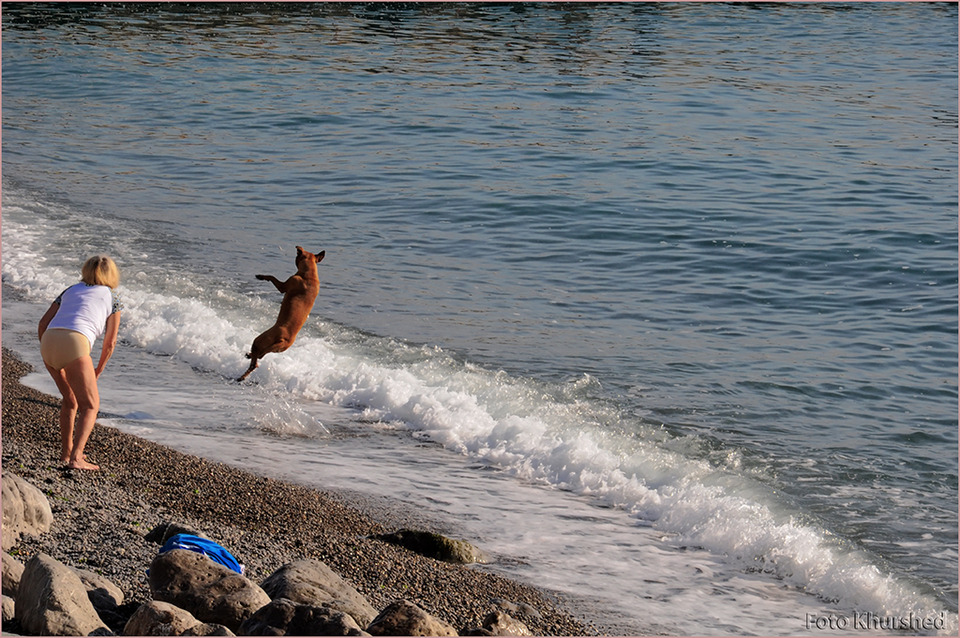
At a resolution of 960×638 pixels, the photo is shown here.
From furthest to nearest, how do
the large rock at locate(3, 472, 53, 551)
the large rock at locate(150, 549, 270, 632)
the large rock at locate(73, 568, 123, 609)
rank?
the large rock at locate(3, 472, 53, 551), the large rock at locate(73, 568, 123, 609), the large rock at locate(150, 549, 270, 632)

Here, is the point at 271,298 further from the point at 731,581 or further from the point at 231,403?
the point at 731,581

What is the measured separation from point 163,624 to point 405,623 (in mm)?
1195

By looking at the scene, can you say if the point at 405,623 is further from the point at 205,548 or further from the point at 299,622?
the point at 205,548

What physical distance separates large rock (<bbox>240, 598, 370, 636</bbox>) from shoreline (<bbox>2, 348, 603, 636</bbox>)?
1047 millimetres

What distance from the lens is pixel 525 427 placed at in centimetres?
1040

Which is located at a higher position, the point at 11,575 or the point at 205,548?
the point at 11,575

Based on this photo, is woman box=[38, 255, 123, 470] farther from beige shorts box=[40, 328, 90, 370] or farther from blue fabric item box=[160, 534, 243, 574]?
blue fabric item box=[160, 534, 243, 574]

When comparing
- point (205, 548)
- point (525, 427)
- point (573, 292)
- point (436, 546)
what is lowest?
point (573, 292)

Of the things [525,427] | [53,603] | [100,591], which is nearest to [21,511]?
[100,591]

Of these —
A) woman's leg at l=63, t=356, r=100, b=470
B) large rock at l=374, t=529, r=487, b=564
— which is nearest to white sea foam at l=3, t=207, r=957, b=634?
large rock at l=374, t=529, r=487, b=564

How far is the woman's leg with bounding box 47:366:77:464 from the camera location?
306 inches

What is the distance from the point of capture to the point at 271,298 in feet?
49.4

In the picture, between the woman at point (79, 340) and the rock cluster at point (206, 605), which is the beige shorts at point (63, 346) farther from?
the rock cluster at point (206, 605)

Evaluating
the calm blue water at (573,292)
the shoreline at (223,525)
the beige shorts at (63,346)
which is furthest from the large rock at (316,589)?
the beige shorts at (63,346)
